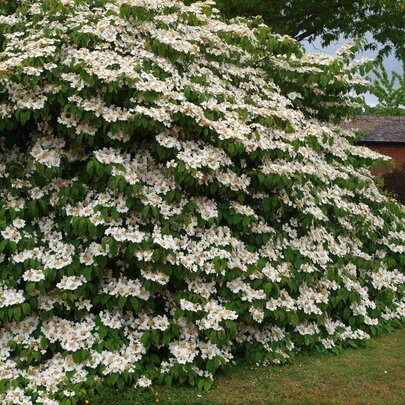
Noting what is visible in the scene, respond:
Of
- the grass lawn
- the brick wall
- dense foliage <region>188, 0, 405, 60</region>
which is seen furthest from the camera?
the brick wall

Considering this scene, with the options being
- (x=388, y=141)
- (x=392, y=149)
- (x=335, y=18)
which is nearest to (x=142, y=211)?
(x=335, y=18)

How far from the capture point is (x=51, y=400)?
3945 millimetres

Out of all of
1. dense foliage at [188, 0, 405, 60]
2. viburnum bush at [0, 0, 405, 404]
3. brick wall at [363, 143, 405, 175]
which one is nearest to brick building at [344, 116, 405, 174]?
brick wall at [363, 143, 405, 175]

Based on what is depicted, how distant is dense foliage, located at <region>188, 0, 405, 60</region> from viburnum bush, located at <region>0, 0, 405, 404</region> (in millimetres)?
7605

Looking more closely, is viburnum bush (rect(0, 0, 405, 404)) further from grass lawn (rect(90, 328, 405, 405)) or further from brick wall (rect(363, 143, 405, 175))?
brick wall (rect(363, 143, 405, 175))

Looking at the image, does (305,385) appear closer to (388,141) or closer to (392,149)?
(388,141)

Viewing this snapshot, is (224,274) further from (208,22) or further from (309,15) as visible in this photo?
(309,15)

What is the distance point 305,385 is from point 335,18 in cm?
1111

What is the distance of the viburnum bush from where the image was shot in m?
4.30

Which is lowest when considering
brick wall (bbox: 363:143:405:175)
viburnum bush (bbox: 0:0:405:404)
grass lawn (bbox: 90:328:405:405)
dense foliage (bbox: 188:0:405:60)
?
grass lawn (bbox: 90:328:405:405)

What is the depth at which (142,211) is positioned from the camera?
14.4 ft

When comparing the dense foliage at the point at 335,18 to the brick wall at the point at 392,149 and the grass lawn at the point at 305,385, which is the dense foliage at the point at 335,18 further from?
the brick wall at the point at 392,149

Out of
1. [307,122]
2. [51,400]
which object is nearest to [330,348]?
[307,122]

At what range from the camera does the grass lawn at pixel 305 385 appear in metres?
4.19
